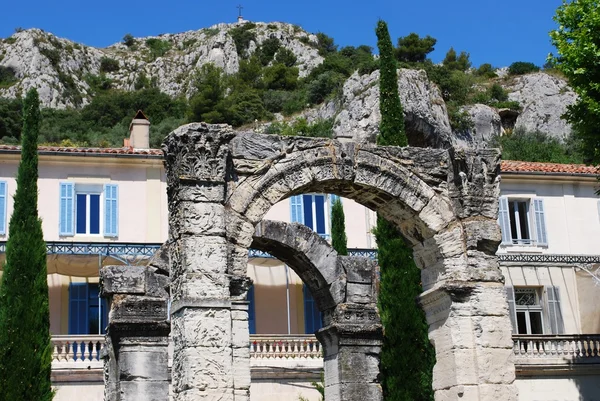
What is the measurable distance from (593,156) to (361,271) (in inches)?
299

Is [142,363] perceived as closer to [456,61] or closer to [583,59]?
[583,59]

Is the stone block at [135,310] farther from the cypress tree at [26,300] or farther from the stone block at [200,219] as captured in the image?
the cypress tree at [26,300]

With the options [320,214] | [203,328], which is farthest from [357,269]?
[320,214]

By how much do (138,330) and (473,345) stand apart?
5.71 metres

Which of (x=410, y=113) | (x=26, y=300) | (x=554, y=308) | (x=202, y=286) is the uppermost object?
(x=410, y=113)

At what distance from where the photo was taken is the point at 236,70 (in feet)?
248

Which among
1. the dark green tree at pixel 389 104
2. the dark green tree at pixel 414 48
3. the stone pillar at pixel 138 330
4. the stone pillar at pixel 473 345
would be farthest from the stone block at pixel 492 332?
the dark green tree at pixel 414 48

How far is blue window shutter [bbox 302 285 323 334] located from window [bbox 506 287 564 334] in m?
6.10

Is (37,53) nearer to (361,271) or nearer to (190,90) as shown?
(190,90)

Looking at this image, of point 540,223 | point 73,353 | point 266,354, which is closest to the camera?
point 73,353

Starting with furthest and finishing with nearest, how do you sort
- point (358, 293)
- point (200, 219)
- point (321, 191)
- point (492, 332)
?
point (358, 293)
point (321, 191)
point (492, 332)
point (200, 219)

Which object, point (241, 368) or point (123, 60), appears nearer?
point (241, 368)

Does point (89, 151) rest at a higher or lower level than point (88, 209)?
higher

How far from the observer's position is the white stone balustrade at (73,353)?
957 inches
